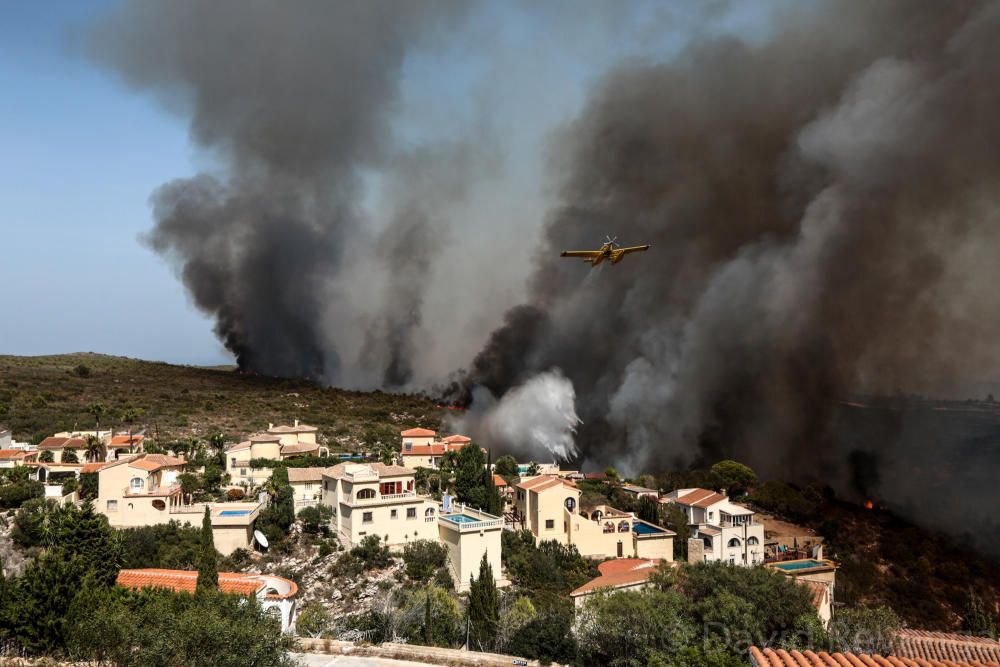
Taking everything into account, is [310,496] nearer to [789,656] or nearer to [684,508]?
[684,508]

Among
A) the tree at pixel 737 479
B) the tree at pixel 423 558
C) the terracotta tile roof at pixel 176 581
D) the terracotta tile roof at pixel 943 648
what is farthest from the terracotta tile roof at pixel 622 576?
the tree at pixel 737 479

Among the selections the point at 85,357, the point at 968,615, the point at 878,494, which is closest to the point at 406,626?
the point at 968,615

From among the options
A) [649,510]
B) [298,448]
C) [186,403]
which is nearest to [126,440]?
[298,448]

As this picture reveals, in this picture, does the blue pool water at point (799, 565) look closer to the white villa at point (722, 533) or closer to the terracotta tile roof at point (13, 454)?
the white villa at point (722, 533)

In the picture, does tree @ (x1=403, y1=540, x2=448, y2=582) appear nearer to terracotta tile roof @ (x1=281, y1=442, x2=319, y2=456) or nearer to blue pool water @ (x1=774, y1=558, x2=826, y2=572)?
terracotta tile roof @ (x1=281, y1=442, x2=319, y2=456)

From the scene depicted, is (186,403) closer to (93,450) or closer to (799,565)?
(93,450)
